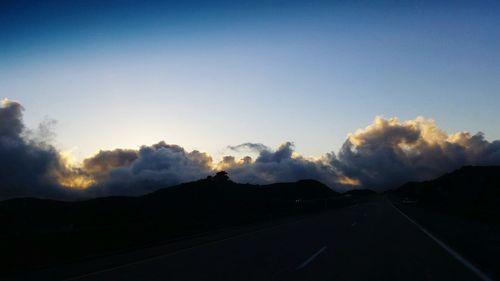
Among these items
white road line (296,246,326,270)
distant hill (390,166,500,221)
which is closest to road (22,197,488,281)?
white road line (296,246,326,270)

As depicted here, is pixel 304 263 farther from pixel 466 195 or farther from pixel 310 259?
pixel 466 195

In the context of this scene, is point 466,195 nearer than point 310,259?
No

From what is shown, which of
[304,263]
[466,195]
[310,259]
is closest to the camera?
[304,263]

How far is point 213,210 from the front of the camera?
94.3ft

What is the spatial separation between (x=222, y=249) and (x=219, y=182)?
164 ft

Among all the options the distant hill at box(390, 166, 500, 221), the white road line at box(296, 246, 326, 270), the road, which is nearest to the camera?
the road

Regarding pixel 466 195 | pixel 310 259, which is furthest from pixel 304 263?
pixel 466 195

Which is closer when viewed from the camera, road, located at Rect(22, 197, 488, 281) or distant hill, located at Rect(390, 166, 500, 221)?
road, located at Rect(22, 197, 488, 281)

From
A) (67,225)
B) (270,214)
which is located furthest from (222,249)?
(270,214)

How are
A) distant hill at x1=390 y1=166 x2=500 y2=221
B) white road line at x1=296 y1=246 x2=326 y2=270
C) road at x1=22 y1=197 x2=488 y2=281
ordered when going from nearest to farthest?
road at x1=22 y1=197 x2=488 y2=281 → white road line at x1=296 y1=246 x2=326 y2=270 → distant hill at x1=390 y1=166 x2=500 y2=221

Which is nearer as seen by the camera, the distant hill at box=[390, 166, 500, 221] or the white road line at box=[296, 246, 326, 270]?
the white road line at box=[296, 246, 326, 270]

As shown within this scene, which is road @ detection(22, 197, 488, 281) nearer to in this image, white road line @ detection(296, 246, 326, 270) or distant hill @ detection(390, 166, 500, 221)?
white road line @ detection(296, 246, 326, 270)

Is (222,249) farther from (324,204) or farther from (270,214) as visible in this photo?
(324,204)

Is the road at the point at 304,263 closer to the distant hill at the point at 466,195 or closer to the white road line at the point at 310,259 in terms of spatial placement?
the white road line at the point at 310,259
